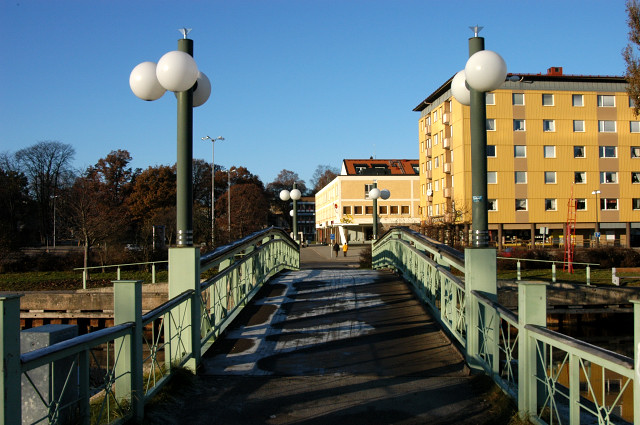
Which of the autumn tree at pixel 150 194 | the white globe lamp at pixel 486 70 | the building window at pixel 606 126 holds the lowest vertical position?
the white globe lamp at pixel 486 70

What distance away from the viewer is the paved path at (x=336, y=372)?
14.3ft

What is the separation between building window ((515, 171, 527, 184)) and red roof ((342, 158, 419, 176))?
103ft

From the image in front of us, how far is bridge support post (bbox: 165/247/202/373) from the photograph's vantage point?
5468 millimetres

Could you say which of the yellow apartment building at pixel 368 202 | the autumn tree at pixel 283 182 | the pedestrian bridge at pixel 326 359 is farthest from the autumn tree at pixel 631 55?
the autumn tree at pixel 283 182

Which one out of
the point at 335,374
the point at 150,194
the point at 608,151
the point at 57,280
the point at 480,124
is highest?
the point at 608,151

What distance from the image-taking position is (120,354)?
154 inches

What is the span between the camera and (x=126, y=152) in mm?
65625

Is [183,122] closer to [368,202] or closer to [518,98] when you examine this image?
[518,98]

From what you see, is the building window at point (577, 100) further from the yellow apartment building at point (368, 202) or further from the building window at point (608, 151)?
the yellow apartment building at point (368, 202)

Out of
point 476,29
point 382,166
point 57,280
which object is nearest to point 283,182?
point 382,166

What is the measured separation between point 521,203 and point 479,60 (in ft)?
148

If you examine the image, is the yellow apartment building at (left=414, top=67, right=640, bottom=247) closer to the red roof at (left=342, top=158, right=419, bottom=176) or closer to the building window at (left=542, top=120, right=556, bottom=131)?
the building window at (left=542, top=120, right=556, bottom=131)

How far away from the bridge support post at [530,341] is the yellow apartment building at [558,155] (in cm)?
4424

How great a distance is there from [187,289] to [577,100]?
50295 mm
